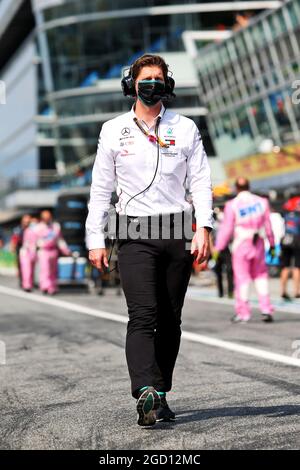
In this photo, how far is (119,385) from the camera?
6.43 m

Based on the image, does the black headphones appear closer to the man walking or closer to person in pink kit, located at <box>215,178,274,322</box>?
the man walking

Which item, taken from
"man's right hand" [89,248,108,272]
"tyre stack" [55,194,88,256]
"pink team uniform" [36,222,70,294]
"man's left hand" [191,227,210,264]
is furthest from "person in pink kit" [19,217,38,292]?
"man's left hand" [191,227,210,264]

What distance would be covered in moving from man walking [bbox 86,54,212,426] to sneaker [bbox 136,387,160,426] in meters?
0.21

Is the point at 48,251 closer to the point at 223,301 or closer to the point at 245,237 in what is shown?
the point at 223,301

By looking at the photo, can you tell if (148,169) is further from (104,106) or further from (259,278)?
(104,106)

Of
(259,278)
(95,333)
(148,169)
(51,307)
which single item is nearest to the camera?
(148,169)

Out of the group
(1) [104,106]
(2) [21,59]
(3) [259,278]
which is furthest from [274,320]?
(2) [21,59]

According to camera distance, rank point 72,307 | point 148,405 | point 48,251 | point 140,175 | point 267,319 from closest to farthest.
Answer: point 148,405, point 140,175, point 267,319, point 72,307, point 48,251

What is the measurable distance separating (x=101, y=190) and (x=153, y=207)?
29 cm

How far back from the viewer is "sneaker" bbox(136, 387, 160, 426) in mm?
4629

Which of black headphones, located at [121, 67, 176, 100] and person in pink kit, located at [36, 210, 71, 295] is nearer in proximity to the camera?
black headphones, located at [121, 67, 176, 100]

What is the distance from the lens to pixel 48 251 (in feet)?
68.5

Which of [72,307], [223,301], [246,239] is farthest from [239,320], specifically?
[223,301]
